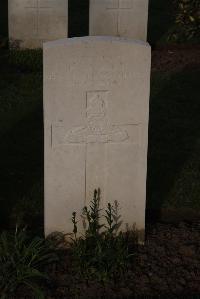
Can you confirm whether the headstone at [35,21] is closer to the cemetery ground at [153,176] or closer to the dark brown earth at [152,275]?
the cemetery ground at [153,176]

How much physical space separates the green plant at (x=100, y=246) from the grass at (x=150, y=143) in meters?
0.79

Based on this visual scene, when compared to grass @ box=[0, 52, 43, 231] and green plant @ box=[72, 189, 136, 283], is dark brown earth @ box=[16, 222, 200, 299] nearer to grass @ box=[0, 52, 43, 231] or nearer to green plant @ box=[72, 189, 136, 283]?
green plant @ box=[72, 189, 136, 283]

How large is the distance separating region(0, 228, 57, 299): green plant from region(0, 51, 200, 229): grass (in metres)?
0.82

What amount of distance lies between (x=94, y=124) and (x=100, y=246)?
0.91 meters

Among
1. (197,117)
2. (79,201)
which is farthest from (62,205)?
(197,117)

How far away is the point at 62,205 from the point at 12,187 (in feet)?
5.18

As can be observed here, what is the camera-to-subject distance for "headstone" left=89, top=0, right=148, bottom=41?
40.6ft

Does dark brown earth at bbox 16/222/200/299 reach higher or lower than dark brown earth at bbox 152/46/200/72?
lower

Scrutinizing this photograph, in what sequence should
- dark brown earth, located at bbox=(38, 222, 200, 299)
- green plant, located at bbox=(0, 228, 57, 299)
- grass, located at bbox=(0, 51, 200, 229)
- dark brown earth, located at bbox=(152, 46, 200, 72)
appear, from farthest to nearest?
dark brown earth, located at bbox=(152, 46, 200, 72) < grass, located at bbox=(0, 51, 200, 229) < dark brown earth, located at bbox=(38, 222, 200, 299) < green plant, located at bbox=(0, 228, 57, 299)

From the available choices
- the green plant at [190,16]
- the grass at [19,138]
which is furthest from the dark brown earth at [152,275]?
the green plant at [190,16]

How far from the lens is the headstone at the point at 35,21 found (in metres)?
12.4

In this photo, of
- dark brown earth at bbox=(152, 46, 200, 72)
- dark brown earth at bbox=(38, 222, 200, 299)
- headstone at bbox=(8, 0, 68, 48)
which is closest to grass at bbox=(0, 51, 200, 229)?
dark brown earth at bbox=(152, 46, 200, 72)

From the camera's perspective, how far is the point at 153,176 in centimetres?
714

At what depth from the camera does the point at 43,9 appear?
40.9 ft
